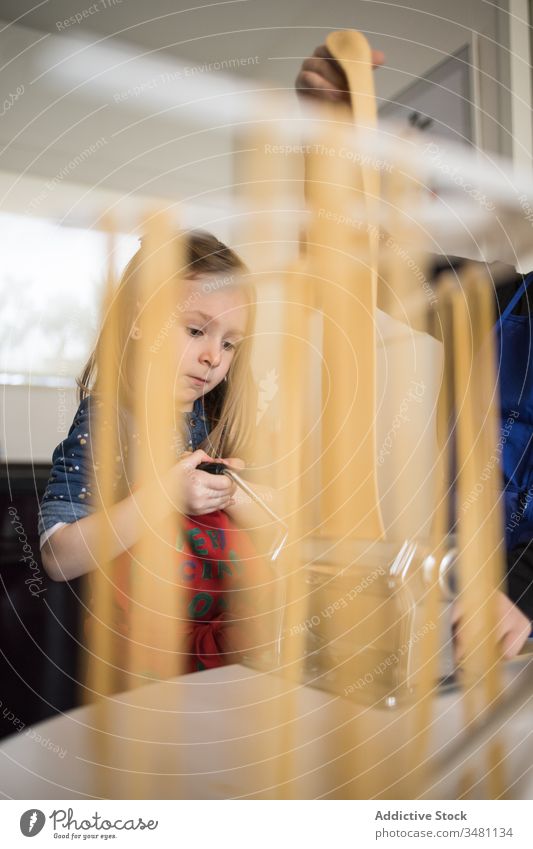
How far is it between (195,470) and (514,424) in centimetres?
23

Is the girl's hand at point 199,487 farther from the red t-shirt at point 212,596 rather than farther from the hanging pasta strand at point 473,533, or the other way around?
the hanging pasta strand at point 473,533

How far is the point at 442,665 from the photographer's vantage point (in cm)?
42

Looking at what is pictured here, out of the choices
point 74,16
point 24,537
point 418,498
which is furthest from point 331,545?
point 74,16

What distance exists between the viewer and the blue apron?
456mm

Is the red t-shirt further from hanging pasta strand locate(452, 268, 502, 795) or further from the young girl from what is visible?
hanging pasta strand locate(452, 268, 502, 795)

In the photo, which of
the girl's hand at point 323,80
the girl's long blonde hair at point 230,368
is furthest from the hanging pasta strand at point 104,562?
the girl's hand at point 323,80

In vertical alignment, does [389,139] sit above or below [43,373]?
above

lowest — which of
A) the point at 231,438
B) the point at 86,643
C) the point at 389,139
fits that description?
the point at 86,643

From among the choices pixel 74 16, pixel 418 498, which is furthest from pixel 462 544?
pixel 74 16

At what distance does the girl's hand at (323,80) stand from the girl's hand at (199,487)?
24cm

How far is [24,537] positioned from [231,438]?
126 millimetres

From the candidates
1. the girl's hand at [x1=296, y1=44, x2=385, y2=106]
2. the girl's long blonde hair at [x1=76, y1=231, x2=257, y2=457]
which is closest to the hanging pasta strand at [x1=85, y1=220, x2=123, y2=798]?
the girl's long blonde hair at [x1=76, y1=231, x2=257, y2=457]

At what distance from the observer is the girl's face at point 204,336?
385 mm
